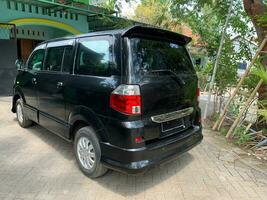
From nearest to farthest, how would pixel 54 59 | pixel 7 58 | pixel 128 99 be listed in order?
pixel 128 99, pixel 54 59, pixel 7 58

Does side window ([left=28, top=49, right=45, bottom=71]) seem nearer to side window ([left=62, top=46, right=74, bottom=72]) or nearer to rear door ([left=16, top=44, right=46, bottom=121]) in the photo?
rear door ([left=16, top=44, right=46, bottom=121])

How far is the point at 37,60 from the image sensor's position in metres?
4.78

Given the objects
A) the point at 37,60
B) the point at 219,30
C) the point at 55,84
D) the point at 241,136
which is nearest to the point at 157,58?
the point at 55,84

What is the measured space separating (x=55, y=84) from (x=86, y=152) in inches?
47.6

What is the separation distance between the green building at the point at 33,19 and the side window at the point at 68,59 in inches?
255

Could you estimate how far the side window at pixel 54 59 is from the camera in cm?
400

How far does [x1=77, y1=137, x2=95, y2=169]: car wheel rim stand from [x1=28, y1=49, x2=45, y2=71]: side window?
71.5 inches

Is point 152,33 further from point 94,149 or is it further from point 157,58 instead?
point 94,149

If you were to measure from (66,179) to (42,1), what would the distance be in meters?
7.70

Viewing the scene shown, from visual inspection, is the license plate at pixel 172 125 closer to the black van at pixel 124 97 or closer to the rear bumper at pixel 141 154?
the black van at pixel 124 97

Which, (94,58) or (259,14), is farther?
(259,14)

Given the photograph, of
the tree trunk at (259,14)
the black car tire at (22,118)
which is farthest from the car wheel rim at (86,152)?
the tree trunk at (259,14)

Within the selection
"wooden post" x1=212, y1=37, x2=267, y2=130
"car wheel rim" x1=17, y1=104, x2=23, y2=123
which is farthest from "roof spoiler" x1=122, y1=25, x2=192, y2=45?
"car wheel rim" x1=17, y1=104, x2=23, y2=123

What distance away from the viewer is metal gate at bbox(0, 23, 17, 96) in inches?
372
